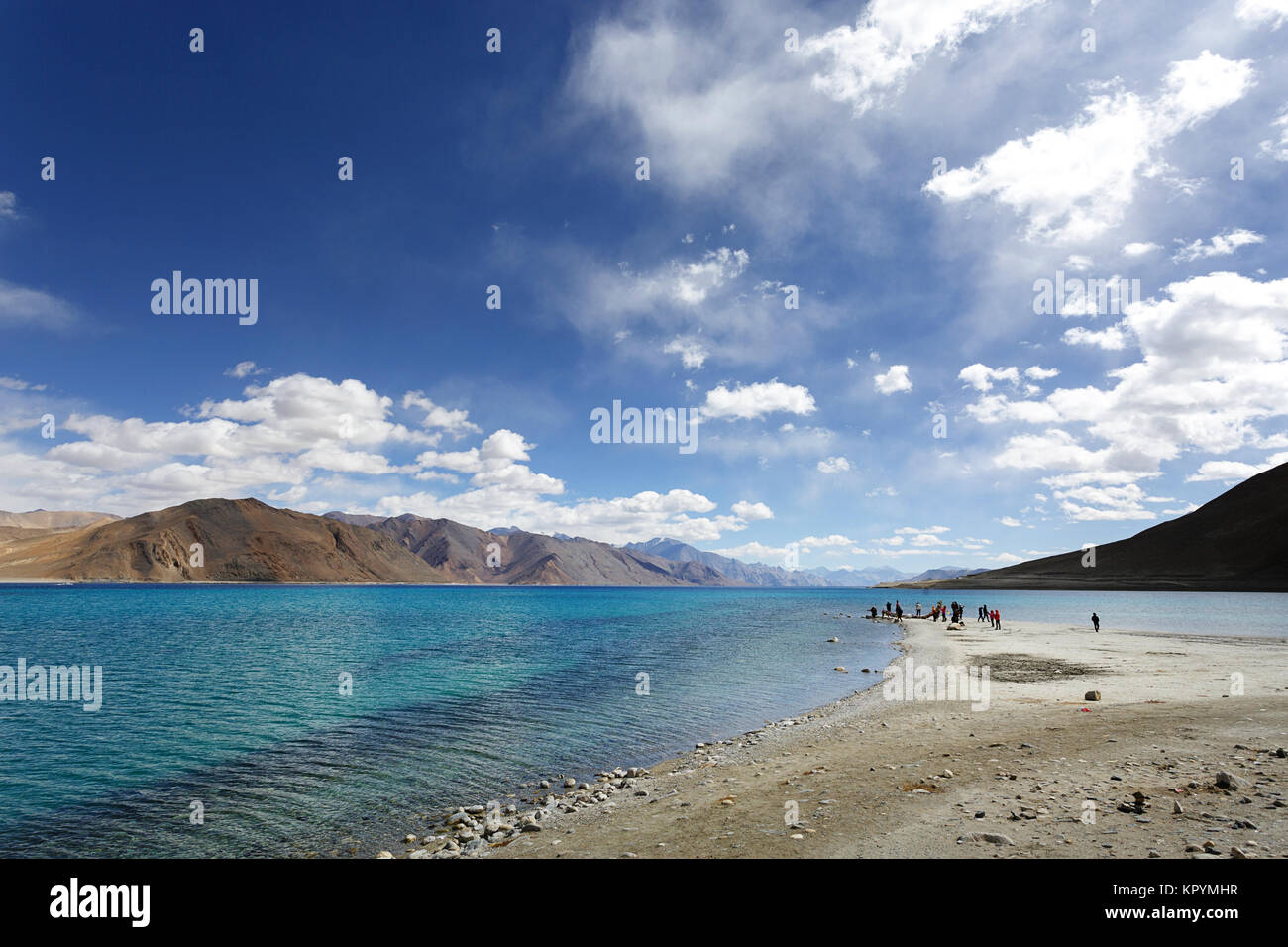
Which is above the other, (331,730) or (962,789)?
(962,789)

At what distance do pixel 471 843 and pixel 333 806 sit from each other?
5.99 meters

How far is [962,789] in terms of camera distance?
A: 12.8m

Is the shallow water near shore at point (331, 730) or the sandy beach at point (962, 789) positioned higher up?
the sandy beach at point (962, 789)

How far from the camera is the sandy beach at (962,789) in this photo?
998cm

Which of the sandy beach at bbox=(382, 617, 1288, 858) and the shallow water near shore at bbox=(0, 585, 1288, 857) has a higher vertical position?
the sandy beach at bbox=(382, 617, 1288, 858)

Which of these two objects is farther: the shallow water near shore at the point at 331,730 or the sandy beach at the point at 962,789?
the shallow water near shore at the point at 331,730

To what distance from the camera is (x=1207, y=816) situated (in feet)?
33.6

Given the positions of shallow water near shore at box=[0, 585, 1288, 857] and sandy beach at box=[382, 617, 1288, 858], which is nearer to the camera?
sandy beach at box=[382, 617, 1288, 858]

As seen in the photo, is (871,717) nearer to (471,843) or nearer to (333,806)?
(471,843)

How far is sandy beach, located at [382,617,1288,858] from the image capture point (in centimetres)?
998

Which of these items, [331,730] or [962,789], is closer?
[962,789]
